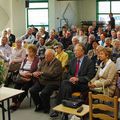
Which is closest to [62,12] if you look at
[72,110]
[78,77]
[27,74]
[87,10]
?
[87,10]

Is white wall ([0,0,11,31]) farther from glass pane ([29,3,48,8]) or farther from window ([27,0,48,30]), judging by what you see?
glass pane ([29,3,48,8])

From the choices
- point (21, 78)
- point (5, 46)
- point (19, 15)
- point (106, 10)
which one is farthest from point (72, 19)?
point (21, 78)

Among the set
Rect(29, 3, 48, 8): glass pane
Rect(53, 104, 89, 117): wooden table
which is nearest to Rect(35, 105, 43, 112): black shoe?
Rect(53, 104, 89, 117): wooden table

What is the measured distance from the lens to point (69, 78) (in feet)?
18.1

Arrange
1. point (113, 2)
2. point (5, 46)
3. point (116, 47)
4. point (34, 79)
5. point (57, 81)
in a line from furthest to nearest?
point (113, 2)
point (5, 46)
point (116, 47)
point (34, 79)
point (57, 81)

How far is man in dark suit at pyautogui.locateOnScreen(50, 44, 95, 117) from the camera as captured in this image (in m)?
5.30

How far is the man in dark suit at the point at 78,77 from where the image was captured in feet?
17.4

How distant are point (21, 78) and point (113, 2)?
9.68m

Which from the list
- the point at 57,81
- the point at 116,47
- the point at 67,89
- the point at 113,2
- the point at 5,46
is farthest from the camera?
the point at 113,2

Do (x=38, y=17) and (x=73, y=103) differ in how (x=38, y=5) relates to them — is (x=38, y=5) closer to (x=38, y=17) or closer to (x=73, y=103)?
(x=38, y=17)

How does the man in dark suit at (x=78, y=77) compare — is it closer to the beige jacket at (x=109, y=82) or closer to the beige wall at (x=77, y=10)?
the beige jacket at (x=109, y=82)

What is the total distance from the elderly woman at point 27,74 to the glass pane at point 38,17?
686 centimetres

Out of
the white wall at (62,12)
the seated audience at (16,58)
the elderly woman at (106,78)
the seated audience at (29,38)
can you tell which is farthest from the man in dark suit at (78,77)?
the white wall at (62,12)

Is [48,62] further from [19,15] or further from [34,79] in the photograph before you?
[19,15]
